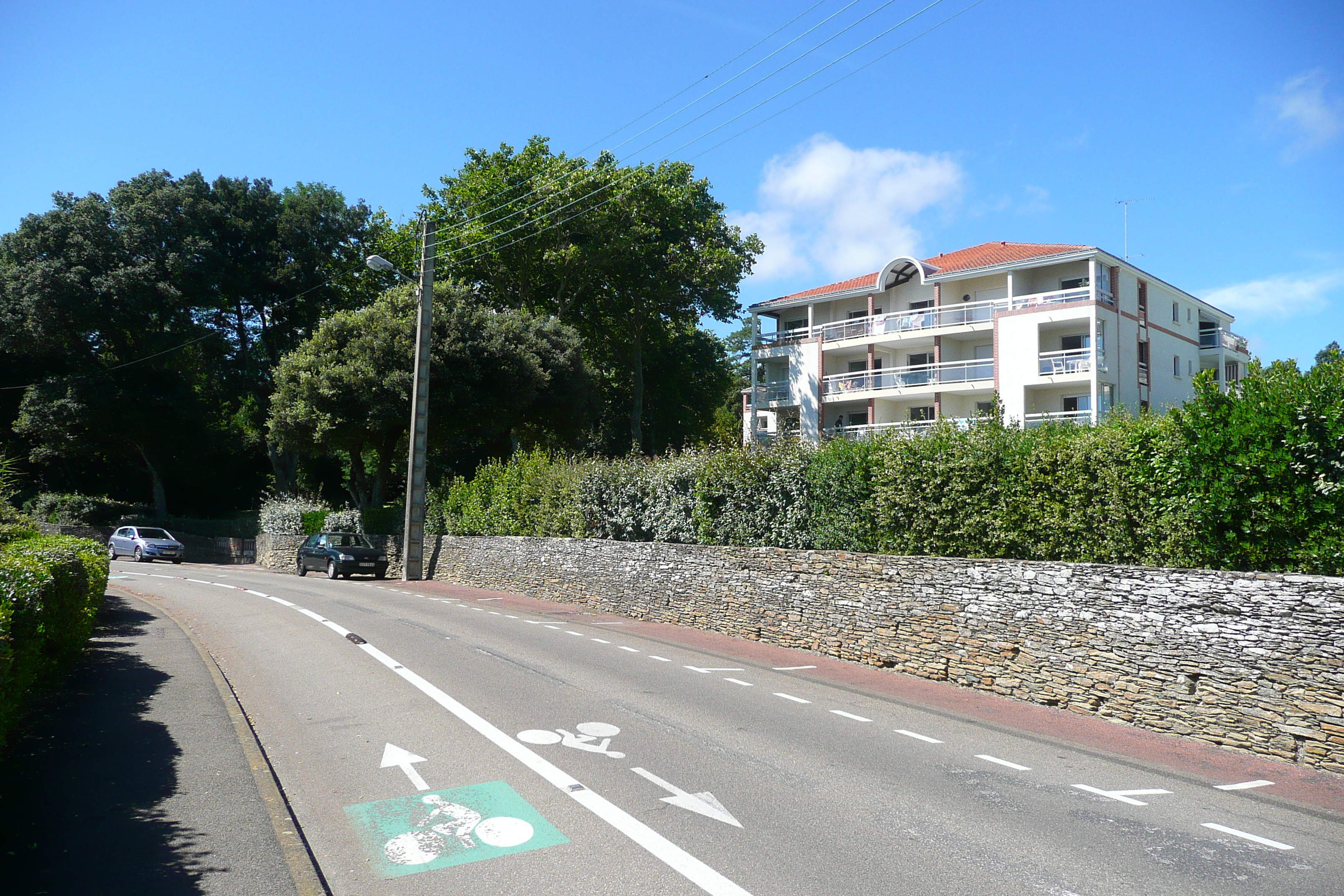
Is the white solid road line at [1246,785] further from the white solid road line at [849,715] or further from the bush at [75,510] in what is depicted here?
the bush at [75,510]

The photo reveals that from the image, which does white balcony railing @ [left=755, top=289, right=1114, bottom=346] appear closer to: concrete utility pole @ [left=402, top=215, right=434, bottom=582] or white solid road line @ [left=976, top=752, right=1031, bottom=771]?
concrete utility pole @ [left=402, top=215, right=434, bottom=582]

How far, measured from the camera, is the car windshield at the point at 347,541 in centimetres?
2902

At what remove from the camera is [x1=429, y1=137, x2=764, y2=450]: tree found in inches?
1423

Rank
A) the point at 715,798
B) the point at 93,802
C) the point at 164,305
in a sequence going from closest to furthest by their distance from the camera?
the point at 93,802, the point at 715,798, the point at 164,305

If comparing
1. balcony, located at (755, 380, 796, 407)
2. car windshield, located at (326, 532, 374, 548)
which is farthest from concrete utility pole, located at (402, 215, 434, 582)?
→ balcony, located at (755, 380, 796, 407)

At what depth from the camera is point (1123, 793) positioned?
6.61m

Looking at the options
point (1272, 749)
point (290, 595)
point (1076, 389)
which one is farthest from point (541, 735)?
point (1076, 389)

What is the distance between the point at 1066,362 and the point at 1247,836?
29.8 m

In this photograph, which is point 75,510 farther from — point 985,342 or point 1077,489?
point 1077,489

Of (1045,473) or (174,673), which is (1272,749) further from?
(174,673)

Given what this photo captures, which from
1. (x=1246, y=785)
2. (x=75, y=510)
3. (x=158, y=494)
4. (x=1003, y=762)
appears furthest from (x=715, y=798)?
(x=75, y=510)

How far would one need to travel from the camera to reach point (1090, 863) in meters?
5.07

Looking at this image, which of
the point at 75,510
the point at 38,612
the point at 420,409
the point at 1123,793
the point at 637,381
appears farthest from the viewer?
the point at 75,510

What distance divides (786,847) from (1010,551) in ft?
23.7
